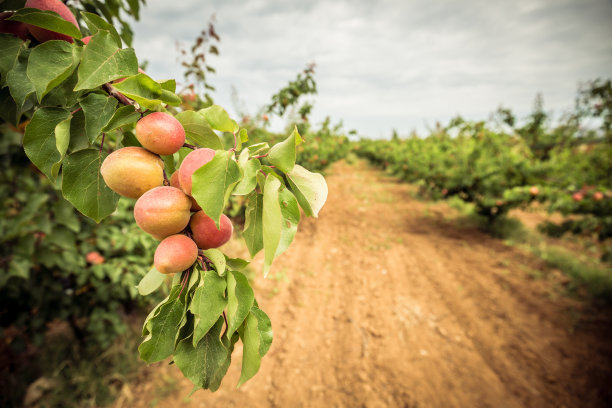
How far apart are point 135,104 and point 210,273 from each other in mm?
409

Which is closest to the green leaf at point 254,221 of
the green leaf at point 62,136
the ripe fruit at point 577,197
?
the green leaf at point 62,136

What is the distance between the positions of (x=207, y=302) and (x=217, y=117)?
40 cm

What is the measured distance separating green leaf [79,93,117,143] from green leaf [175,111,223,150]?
13 cm

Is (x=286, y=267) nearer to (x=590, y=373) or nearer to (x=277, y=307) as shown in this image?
(x=277, y=307)

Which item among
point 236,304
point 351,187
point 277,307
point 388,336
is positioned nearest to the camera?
point 236,304

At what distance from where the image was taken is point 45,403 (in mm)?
2193

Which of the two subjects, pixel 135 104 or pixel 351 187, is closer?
pixel 135 104

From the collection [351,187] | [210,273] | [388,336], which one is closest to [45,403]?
[210,273]

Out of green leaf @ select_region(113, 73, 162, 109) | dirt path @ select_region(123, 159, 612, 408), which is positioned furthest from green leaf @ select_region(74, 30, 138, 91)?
dirt path @ select_region(123, 159, 612, 408)

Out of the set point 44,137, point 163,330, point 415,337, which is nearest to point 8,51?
point 44,137

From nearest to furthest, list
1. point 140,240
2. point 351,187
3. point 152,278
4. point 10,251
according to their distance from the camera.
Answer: point 152,278 → point 10,251 → point 140,240 → point 351,187

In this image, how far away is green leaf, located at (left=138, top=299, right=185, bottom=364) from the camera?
1.72 ft

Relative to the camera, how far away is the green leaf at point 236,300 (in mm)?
523

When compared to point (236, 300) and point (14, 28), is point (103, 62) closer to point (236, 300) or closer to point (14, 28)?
point (14, 28)
